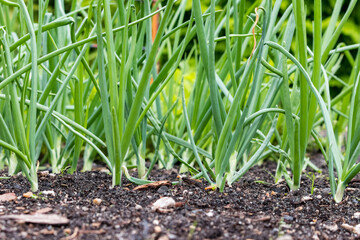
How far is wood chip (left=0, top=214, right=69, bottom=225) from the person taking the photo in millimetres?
788

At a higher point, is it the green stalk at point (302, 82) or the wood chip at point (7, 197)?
the green stalk at point (302, 82)

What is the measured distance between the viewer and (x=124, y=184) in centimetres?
113

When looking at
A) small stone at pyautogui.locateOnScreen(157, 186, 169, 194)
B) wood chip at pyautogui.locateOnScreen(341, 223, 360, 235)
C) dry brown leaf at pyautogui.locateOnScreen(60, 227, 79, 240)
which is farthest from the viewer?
small stone at pyautogui.locateOnScreen(157, 186, 169, 194)

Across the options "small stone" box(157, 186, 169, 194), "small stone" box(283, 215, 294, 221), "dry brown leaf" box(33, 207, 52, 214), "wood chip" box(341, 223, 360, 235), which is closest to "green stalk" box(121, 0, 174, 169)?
"small stone" box(157, 186, 169, 194)

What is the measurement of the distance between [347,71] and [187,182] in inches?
115

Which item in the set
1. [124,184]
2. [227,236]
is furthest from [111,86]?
[227,236]

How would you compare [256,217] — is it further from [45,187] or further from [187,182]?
[45,187]

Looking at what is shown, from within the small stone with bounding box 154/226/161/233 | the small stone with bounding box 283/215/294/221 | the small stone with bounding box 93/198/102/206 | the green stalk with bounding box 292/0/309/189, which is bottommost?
the small stone with bounding box 283/215/294/221

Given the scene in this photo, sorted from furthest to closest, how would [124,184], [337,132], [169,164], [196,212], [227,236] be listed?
[337,132] < [169,164] < [124,184] < [196,212] < [227,236]

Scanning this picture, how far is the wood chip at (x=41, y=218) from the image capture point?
788mm

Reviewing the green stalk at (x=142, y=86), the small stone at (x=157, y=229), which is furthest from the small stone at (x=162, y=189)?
the small stone at (x=157, y=229)

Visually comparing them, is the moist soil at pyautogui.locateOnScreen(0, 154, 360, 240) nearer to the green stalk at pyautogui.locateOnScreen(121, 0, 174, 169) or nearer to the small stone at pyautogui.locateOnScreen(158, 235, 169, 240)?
the small stone at pyautogui.locateOnScreen(158, 235, 169, 240)

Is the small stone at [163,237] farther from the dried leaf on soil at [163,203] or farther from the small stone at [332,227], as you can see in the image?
the small stone at [332,227]

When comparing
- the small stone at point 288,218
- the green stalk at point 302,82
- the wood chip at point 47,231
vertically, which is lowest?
the small stone at point 288,218
